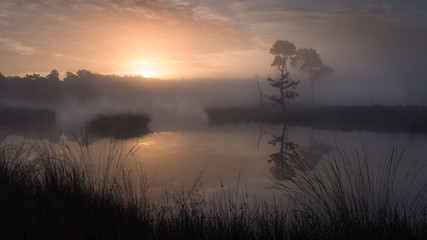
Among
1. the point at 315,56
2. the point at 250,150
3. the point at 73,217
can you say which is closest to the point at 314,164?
the point at 250,150

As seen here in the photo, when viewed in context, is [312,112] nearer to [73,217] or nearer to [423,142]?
[423,142]

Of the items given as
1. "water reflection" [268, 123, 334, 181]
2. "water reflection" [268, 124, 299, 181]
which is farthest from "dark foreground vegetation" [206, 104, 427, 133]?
"water reflection" [268, 124, 299, 181]

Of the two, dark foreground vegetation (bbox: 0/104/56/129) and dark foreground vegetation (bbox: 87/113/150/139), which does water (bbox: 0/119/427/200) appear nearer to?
dark foreground vegetation (bbox: 87/113/150/139)

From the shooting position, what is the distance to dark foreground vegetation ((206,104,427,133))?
26.1 metres

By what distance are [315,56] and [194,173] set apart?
155 ft

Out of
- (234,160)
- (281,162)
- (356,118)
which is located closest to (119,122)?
(234,160)

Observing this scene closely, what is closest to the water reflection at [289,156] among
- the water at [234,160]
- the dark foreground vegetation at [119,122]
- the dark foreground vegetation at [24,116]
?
the water at [234,160]

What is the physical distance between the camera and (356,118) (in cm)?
3027

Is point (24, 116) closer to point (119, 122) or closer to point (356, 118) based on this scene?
point (119, 122)

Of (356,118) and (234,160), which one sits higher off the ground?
(356,118)

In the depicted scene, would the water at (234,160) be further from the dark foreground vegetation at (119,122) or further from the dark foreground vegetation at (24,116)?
the dark foreground vegetation at (24,116)

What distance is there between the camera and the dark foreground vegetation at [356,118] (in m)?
26.1

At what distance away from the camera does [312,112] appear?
1414 inches

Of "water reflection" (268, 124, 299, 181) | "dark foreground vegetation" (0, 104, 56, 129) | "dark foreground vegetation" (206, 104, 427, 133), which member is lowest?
"water reflection" (268, 124, 299, 181)
